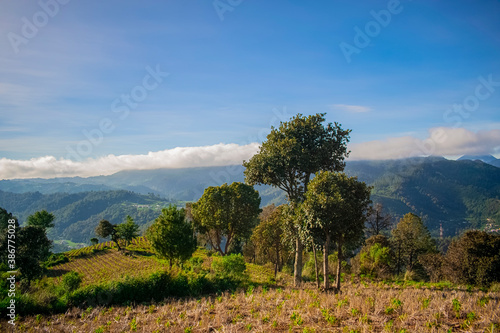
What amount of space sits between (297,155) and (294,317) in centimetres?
1186

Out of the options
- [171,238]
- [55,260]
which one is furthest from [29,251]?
[55,260]

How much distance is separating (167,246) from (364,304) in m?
20.3

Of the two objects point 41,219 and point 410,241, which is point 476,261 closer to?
point 410,241

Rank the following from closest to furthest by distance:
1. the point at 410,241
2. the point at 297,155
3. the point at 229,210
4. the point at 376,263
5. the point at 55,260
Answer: the point at 297,155, the point at 376,263, the point at 229,210, the point at 410,241, the point at 55,260

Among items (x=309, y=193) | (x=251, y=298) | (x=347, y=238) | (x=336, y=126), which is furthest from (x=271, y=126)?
(x=251, y=298)

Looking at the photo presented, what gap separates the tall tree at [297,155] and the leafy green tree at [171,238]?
10205 millimetres

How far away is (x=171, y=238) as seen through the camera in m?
26.3

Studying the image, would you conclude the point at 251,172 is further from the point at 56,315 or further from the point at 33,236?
the point at 33,236

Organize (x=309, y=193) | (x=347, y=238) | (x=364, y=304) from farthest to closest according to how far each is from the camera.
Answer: (x=347, y=238) < (x=309, y=193) < (x=364, y=304)

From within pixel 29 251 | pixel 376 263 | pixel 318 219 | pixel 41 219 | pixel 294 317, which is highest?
pixel 318 219

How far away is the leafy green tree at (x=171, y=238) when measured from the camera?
26.3m

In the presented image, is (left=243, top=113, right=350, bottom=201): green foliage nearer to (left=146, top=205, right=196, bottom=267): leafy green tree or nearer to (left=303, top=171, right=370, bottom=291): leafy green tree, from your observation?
(left=303, top=171, right=370, bottom=291): leafy green tree

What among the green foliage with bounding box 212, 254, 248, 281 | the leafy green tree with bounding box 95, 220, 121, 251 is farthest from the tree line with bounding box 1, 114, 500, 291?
the leafy green tree with bounding box 95, 220, 121, 251

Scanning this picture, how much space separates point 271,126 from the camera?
72.8ft
